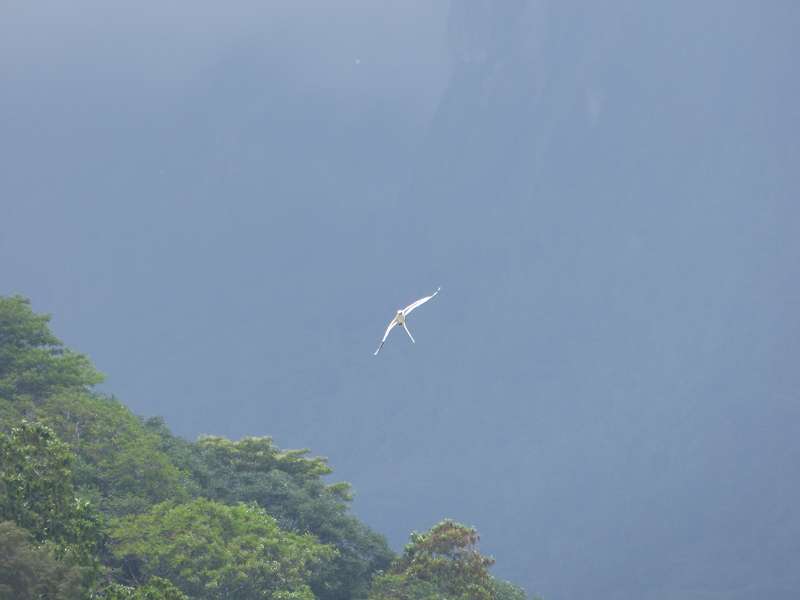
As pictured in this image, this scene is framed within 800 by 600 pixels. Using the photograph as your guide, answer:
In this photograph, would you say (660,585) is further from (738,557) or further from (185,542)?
(185,542)

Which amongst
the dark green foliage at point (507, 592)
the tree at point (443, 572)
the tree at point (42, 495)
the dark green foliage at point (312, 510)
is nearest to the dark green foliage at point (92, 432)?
the dark green foliage at point (312, 510)

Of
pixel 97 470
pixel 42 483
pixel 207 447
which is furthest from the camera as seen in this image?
pixel 207 447

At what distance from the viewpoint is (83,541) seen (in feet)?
116

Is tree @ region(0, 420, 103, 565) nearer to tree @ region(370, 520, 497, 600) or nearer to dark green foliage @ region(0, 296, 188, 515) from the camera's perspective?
dark green foliage @ region(0, 296, 188, 515)

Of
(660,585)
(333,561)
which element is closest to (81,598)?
(333,561)

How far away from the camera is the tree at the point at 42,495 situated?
3447 centimetres

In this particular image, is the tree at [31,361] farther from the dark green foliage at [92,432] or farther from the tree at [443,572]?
the tree at [443,572]

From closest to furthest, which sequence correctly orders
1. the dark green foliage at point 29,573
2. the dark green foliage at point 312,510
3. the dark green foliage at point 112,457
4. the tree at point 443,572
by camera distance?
1. the dark green foliage at point 29,573
2. the dark green foliage at point 112,457
3. the tree at point 443,572
4. the dark green foliage at point 312,510

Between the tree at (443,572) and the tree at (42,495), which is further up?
the tree at (443,572)

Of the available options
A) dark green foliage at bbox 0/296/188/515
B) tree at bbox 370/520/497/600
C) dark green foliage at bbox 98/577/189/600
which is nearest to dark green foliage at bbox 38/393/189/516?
dark green foliage at bbox 0/296/188/515

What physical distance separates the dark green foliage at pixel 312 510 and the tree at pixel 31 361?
618 cm

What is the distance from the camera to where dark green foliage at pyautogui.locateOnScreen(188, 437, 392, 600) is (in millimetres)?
52812

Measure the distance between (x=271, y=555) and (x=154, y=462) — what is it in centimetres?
578

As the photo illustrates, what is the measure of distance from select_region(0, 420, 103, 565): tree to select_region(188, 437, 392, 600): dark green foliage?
1627 centimetres
